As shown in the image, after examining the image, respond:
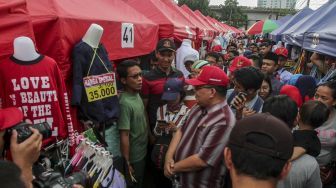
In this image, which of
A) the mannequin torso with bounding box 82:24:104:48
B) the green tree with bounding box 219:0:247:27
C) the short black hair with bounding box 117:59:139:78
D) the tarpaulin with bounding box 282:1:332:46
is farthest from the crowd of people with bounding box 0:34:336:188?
the green tree with bounding box 219:0:247:27

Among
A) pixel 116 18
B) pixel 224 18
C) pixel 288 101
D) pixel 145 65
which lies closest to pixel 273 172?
pixel 288 101

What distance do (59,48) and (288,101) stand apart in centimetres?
196

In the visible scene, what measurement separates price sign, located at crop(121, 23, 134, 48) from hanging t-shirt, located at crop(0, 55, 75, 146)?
5.78 ft

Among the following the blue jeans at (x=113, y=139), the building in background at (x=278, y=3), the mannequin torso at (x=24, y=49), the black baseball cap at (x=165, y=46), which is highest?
the building in background at (x=278, y=3)

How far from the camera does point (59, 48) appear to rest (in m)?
2.91

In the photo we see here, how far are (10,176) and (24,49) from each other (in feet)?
4.58

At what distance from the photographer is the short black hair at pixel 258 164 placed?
133cm

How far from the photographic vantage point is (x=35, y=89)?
2.45 meters

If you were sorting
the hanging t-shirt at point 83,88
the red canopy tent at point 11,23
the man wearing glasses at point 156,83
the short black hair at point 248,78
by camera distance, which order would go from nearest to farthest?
the red canopy tent at point 11,23
the hanging t-shirt at point 83,88
the short black hair at point 248,78
the man wearing glasses at point 156,83

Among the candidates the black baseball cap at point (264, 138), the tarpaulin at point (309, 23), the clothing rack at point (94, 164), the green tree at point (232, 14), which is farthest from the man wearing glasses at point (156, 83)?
the green tree at point (232, 14)

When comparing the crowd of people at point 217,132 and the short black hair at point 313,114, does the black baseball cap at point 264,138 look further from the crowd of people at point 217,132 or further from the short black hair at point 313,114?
the short black hair at point 313,114

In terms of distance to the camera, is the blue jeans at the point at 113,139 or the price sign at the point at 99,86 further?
the blue jeans at the point at 113,139

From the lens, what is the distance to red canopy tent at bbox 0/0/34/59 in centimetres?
197

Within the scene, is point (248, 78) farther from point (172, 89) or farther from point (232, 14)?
point (232, 14)
